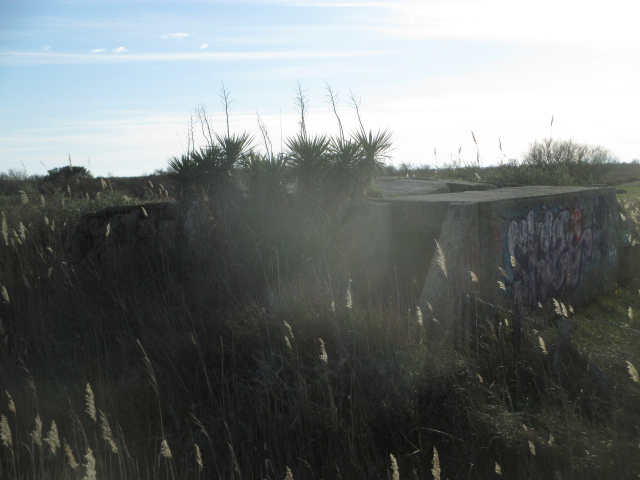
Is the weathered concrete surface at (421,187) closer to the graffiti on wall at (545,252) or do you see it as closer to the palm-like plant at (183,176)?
the graffiti on wall at (545,252)

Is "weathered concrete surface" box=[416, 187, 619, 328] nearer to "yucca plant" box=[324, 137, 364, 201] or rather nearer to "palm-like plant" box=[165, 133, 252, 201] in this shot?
"yucca plant" box=[324, 137, 364, 201]

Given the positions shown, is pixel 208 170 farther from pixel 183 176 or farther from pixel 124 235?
pixel 124 235

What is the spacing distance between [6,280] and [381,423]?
5025 mm

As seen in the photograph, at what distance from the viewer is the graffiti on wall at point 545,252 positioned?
544 cm

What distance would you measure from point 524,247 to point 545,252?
0.55 meters

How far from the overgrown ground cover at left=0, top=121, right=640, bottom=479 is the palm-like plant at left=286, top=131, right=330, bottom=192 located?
2.46 feet

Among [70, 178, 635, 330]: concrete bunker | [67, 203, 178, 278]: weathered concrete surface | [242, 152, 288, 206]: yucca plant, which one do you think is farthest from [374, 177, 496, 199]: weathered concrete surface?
[67, 203, 178, 278]: weathered concrete surface

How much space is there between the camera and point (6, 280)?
5773 millimetres

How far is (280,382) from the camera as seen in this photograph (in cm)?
355

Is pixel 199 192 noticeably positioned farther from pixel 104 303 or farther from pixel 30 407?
pixel 30 407

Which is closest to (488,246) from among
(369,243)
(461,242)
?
(461,242)

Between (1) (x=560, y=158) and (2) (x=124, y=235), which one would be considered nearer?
(2) (x=124, y=235)

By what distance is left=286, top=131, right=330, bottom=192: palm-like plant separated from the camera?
21.0 feet

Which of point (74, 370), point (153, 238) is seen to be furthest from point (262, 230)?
point (74, 370)
